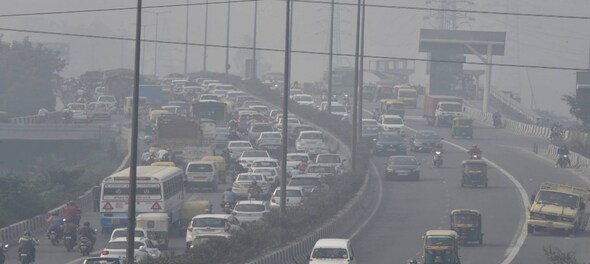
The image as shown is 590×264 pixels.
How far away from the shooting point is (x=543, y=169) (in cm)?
7638

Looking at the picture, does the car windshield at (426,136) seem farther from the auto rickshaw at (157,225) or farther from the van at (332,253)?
the van at (332,253)

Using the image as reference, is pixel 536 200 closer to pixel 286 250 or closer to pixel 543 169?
pixel 286 250

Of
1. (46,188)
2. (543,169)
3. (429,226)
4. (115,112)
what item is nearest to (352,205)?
(429,226)

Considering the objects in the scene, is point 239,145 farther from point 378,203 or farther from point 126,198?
→ point 126,198

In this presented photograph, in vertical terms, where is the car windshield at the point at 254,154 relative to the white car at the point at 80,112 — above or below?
below

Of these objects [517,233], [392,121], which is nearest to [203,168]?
[517,233]

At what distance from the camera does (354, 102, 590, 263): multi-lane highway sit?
45.5 m

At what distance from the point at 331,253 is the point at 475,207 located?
22.3m

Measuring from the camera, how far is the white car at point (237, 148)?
246 ft

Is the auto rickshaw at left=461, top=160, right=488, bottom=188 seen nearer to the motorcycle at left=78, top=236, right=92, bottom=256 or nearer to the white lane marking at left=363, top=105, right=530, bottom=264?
the white lane marking at left=363, top=105, right=530, bottom=264

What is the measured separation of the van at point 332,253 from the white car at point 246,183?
20849mm

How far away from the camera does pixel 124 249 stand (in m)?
37.7

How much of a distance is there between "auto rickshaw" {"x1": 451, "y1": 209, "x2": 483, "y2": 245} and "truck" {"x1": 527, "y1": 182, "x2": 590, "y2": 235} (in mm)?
3402

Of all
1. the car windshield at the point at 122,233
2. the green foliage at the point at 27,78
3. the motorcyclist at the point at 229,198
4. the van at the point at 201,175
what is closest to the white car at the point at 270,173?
the van at the point at 201,175
